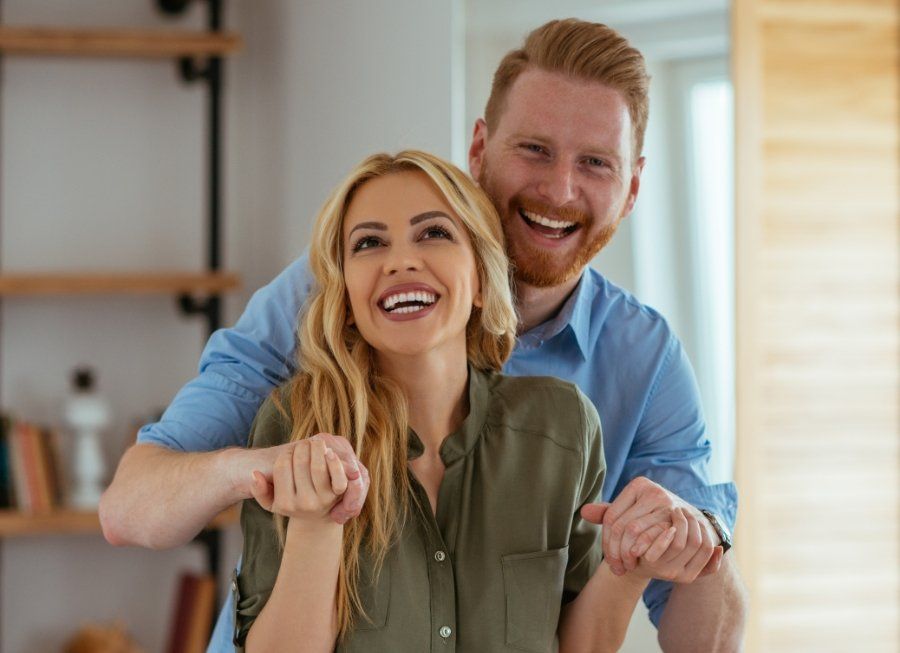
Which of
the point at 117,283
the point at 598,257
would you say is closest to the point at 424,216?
the point at 598,257

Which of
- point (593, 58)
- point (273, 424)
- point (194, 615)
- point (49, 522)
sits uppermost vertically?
point (593, 58)

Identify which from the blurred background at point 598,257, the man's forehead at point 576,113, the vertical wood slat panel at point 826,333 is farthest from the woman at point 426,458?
the vertical wood slat panel at point 826,333

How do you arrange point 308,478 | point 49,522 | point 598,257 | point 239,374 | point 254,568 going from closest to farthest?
point 308,478 < point 254,568 < point 239,374 < point 598,257 < point 49,522

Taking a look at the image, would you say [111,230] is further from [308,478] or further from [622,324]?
[308,478]

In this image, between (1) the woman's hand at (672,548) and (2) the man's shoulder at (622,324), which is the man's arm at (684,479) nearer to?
(2) the man's shoulder at (622,324)

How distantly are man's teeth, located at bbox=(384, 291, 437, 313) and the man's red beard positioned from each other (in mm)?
263

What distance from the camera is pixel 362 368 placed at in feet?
3.66

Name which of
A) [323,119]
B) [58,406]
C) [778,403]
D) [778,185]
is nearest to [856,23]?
[778,185]

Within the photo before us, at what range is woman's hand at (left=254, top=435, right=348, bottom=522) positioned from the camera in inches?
35.2

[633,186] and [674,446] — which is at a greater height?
[633,186]

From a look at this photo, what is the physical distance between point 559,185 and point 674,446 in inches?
13.1

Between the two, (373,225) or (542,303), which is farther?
(542,303)

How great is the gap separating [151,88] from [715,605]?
75.8 inches

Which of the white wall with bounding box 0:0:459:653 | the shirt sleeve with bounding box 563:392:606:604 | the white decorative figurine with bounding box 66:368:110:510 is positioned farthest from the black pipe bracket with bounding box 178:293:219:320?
the shirt sleeve with bounding box 563:392:606:604
